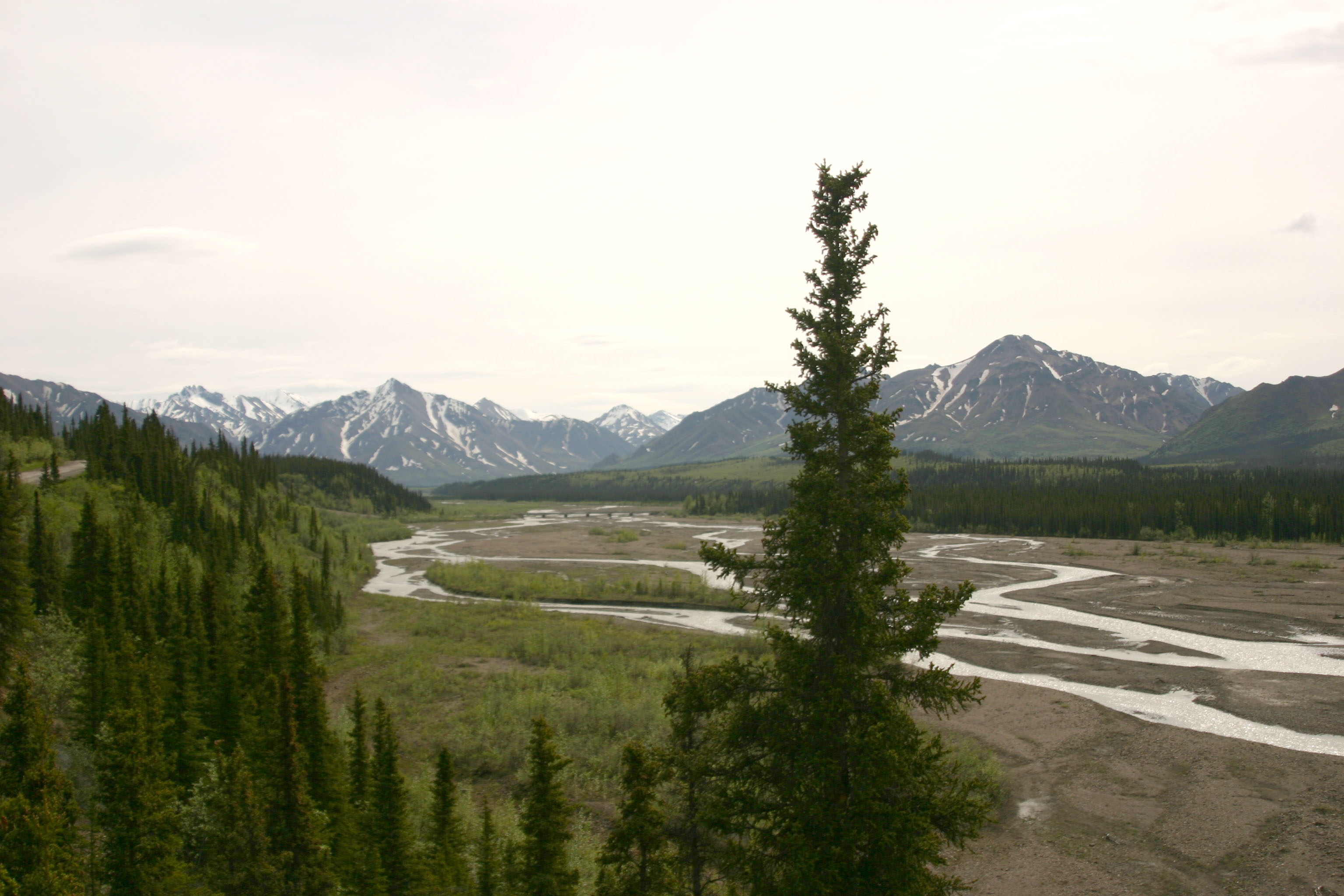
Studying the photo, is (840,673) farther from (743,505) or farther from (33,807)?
(743,505)

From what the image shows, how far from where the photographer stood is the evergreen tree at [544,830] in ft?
48.3

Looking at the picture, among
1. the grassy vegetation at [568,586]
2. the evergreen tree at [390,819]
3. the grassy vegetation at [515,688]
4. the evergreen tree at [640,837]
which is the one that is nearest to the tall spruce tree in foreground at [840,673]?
the evergreen tree at [640,837]

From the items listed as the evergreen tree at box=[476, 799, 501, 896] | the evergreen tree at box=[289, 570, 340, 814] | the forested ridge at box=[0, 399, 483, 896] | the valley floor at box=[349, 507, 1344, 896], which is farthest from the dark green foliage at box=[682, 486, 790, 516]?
the evergreen tree at box=[476, 799, 501, 896]

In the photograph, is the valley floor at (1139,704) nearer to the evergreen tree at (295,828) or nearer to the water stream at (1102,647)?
the water stream at (1102,647)

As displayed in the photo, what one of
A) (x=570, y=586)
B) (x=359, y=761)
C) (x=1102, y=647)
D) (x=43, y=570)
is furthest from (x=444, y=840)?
(x=570, y=586)

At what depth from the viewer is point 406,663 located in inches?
1853

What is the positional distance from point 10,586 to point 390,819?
22.4 m

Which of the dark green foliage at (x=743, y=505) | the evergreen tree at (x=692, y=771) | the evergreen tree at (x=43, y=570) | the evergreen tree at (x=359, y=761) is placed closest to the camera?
the evergreen tree at (x=692, y=771)

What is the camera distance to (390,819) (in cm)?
1836

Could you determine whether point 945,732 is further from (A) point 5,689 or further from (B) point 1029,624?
(A) point 5,689

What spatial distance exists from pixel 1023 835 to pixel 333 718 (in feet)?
102

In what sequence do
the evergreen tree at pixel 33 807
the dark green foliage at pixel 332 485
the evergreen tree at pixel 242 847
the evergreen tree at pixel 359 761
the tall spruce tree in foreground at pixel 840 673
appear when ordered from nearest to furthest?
the tall spruce tree in foreground at pixel 840 673
the evergreen tree at pixel 33 807
the evergreen tree at pixel 242 847
the evergreen tree at pixel 359 761
the dark green foliage at pixel 332 485

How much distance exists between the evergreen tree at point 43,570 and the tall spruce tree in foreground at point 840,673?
36282 millimetres

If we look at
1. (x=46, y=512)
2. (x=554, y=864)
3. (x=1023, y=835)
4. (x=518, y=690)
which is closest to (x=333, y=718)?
(x=518, y=690)
